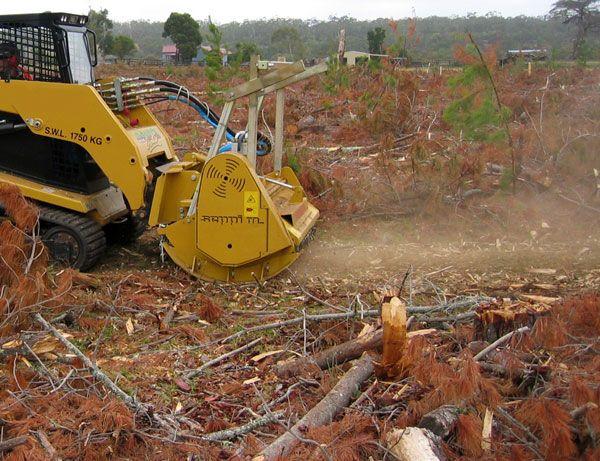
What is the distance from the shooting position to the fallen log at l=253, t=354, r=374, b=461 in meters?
A: 3.35

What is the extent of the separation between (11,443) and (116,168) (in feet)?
11.5

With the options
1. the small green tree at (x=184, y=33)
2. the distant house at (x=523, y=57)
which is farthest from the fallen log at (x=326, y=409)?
the small green tree at (x=184, y=33)

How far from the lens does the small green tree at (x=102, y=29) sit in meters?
45.4

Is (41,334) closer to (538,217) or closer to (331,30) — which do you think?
(538,217)

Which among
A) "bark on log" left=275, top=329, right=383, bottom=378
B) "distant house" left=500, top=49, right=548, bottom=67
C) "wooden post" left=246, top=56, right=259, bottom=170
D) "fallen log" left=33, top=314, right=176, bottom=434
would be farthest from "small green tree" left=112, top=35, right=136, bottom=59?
"bark on log" left=275, top=329, right=383, bottom=378

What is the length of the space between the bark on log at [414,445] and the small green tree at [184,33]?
41162 mm

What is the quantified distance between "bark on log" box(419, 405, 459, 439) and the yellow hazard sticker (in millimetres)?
2965

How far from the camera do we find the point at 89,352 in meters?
4.84

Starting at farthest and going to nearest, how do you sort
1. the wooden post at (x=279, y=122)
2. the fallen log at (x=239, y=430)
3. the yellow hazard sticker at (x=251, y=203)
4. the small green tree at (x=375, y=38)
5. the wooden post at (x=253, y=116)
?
the small green tree at (x=375, y=38) → the wooden post at (x=279, y=122) → the wooden post at (x=253, y=116) → the yellow hazard sticker at (x=251, y=203) → the fallen log at (x=239, y=430)

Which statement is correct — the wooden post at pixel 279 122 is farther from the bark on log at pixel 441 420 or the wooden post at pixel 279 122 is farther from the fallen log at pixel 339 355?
Answer: the bark on log at pixel 441 420

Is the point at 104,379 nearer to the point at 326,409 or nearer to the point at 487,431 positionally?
the point at 326,409

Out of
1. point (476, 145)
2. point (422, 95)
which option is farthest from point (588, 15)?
point (476, 145)

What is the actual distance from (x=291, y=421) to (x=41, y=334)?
1.91 meters

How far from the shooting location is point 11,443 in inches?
130
